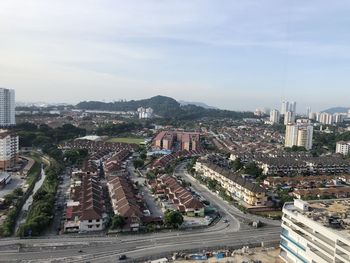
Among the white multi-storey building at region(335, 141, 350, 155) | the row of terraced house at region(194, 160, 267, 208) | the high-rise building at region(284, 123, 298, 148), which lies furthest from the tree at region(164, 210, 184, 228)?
the high-rise building at region(284, 123, 298, 148)

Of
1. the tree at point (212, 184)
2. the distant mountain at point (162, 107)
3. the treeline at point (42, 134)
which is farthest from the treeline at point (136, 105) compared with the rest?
the tree at point (212, 184)

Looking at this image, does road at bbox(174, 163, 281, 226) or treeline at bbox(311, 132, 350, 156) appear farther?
treeline at bbox(311, 132, 350, 156)

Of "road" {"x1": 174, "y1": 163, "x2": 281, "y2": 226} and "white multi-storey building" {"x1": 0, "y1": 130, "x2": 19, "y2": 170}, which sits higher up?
"white multi-storey building" {"x1": 0, "y1": 130, "x2": 19, "y2": 170}

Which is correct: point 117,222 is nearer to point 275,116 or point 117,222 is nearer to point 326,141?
point 326,141

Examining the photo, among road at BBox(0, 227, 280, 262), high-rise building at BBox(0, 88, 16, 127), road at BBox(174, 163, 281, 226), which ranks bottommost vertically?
road at BBox(0, 227, 280, 262)

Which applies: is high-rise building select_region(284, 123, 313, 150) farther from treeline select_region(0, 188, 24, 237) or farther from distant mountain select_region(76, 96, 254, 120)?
distant mountain select_region(76, 96, 254, 120)

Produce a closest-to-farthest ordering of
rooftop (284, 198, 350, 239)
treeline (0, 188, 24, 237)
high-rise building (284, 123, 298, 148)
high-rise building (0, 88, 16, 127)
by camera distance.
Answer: rooftop (284, 198, 350, 239) → treeline (0, 188, 24, 237) → high-rise building (284, 123, 298, 148) → high-rise building (0, 88, 16, 127)

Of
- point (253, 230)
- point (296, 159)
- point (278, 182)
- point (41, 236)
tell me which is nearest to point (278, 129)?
point (296, 159)

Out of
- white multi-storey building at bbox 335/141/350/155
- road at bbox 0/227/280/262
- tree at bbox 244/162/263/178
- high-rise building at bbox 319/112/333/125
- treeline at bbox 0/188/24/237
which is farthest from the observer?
high-rise building at bbox 319/112/333/125

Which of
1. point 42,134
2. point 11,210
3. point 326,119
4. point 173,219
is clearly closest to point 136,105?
point 326,119
